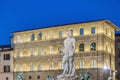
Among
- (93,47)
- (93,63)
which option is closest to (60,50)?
(93,47)

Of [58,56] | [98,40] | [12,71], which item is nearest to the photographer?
[98,40]

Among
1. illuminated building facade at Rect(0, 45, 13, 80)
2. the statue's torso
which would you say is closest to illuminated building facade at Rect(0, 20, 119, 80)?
illuminated building facade at Rect(0, 45, 13, 80)

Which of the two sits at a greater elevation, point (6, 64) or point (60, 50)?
point (60, 50)

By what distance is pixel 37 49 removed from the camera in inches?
3361

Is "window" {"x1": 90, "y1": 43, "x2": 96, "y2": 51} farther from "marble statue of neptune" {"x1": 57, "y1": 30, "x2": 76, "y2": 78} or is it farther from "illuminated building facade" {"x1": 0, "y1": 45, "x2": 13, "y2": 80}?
"marble statue of neptune" {"x1": 57, "y1": 30, "x2": 76, "y2": 78}

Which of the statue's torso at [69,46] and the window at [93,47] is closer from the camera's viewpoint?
the statue's torso at [69,46]

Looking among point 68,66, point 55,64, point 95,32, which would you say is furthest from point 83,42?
point 68,66

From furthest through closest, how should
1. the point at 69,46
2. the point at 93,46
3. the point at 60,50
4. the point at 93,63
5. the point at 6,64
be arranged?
the point at 6,64, the point at 60,50, the point at 93,46, the point at 93,63, the point at 69,46

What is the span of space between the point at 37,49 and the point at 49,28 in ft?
20.0

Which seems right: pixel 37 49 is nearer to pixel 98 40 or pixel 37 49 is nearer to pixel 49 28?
pixel 49 28

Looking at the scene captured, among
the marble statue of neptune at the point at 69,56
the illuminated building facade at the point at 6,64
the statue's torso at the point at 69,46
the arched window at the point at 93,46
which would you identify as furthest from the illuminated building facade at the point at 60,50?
the statue's torso at the point at 69,46

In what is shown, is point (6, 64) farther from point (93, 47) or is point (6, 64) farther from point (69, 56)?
point (69, 56)

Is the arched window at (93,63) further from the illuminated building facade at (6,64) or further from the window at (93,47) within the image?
the illuminated building facade at (6,64)

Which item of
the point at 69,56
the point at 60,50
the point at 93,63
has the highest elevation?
the point at 60,50
